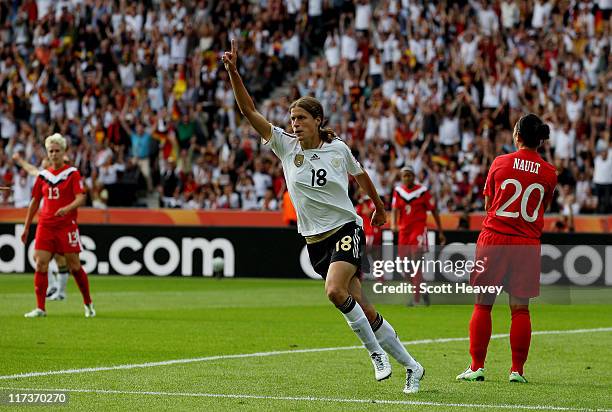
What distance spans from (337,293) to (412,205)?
36.5ft

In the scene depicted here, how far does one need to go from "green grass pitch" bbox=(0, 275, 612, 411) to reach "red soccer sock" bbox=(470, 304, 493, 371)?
25 centimetres

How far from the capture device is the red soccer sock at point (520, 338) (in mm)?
10109

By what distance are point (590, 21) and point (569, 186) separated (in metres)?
4.83

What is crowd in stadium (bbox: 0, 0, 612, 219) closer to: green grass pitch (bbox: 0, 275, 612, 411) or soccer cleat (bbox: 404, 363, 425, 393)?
green grass pitch (bbox: 0, 275, 612, 411)

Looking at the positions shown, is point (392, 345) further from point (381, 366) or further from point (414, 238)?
point (414, 238)

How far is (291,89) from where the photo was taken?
31812 mm

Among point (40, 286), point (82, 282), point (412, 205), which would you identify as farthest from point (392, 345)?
point (412, 205)

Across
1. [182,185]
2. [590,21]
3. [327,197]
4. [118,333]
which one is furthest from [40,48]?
[327,197]

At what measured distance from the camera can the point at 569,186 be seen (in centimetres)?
2641

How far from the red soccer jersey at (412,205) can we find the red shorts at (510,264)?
982cm

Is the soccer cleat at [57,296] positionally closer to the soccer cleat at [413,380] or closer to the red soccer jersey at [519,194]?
the red soccer jersey at [519,194]

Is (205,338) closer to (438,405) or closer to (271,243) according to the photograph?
(438,405)

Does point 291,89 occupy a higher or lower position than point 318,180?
higher

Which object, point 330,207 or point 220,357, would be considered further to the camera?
point 220,357
